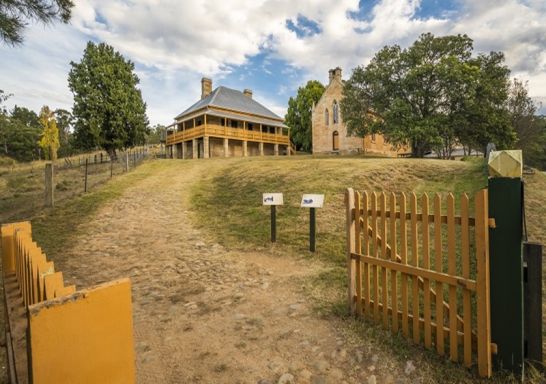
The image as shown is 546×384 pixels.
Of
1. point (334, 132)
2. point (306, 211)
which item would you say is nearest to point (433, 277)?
point (306, 211)

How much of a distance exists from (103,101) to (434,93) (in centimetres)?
2738

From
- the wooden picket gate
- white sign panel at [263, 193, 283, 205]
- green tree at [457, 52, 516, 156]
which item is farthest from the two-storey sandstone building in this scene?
the wooden picket gate

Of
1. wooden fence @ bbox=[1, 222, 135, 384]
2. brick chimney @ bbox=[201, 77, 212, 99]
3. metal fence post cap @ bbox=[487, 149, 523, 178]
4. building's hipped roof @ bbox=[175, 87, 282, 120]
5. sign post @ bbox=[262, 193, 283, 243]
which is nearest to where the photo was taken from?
wooden fence @ bbox=[1, 222, 135, 384]

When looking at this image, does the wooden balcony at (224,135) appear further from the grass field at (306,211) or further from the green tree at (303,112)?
the grass field at (306,211)

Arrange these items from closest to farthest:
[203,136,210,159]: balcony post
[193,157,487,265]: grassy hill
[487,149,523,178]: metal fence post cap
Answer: [487,149,523,178]: metal fence post cap, [193,157,487,265]: grassy hill, [203,136,210,159]: balcony post

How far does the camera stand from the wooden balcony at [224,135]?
32125 mm

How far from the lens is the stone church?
35000 millimetres

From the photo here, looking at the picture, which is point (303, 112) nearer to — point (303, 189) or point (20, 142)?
point (303, 189)

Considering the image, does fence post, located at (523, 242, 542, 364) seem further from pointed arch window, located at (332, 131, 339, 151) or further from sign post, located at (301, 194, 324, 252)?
pointed arch window, located at (332, 131, 339, 151)

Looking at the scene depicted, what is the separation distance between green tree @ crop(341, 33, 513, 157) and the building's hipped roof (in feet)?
53.2

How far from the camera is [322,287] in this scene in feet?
15.9

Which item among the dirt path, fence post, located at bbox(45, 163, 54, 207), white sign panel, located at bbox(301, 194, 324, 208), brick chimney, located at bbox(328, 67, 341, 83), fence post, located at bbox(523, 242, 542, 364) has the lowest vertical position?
the dirt path

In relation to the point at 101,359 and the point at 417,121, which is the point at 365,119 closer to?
the point at 417,121

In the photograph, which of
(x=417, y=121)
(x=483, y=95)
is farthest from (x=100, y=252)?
(x=483, y=95)
